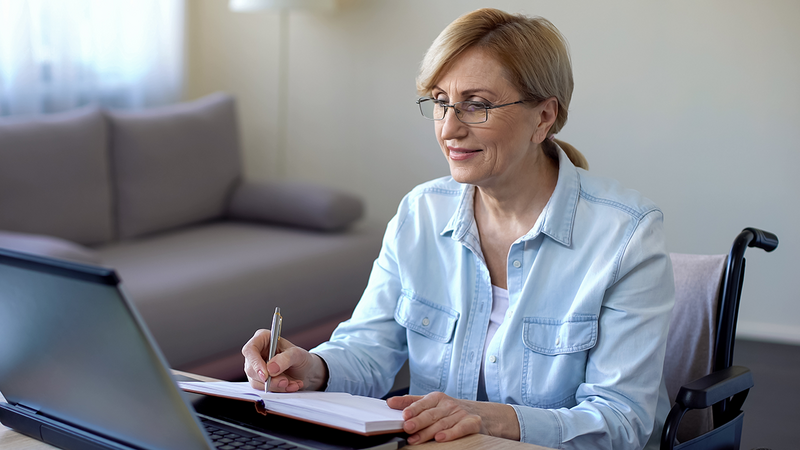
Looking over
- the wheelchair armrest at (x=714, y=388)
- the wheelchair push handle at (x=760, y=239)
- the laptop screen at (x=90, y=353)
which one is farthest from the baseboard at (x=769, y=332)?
the laptop screen at (x=90, y=353)

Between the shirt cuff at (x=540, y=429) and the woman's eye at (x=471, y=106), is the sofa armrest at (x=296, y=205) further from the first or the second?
the shirt cuff at (x=540, y=429)

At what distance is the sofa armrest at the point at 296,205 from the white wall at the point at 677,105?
0.72m

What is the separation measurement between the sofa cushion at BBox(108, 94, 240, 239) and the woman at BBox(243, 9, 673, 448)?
6.31 ft

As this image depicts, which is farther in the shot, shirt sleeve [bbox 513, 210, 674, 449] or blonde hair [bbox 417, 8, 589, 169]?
blonde hair [bbox 417, 8, 589, 169]

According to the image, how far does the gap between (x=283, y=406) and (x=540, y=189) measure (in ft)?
2.14

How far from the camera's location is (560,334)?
1196 mm

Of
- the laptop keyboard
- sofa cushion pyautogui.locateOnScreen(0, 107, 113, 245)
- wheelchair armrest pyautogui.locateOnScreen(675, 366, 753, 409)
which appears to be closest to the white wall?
sofa cushion pyautogui.locateOnScreen(0, 107, 113, 245)

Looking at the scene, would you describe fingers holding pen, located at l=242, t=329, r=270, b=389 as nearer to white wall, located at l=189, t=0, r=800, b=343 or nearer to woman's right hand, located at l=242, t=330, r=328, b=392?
woman's right hand, located at l=242, t=330, r=328, b=392

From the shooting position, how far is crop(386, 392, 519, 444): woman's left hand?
89 cm

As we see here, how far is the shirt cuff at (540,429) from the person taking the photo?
1029mm

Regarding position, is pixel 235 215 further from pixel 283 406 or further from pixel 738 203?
pixel 283 406

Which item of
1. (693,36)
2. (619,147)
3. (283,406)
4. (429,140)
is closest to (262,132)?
(429,140)

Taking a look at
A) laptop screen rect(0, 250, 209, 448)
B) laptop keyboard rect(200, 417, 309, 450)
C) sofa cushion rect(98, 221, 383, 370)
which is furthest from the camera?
sofa cushion rect(98, 221, 383, 370)

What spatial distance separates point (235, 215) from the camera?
342 centimetres
